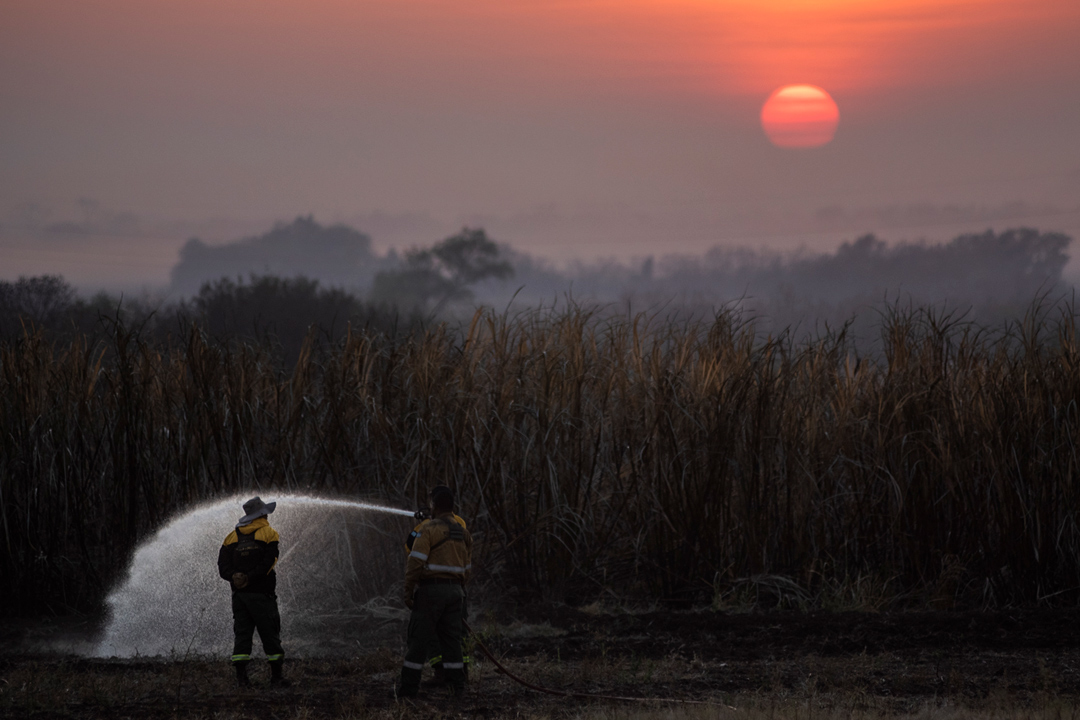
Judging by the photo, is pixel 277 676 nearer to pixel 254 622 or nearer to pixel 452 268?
pixel 254 622

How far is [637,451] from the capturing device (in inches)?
412

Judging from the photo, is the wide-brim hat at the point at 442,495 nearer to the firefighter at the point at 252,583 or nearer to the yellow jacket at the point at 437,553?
the yellow jacket at the point at 437,553

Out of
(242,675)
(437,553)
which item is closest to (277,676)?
(242,675)

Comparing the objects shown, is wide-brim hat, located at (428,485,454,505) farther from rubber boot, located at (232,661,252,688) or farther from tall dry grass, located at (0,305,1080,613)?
tall dry grass, located at (0,305,1080,613)

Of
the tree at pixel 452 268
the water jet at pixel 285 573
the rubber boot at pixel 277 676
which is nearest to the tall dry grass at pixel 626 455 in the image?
the water jet at pixel 285 573

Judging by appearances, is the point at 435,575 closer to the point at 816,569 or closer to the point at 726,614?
the point at 726,614

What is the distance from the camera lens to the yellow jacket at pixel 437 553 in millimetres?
7125

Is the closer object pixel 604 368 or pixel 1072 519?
pixel 1072 519

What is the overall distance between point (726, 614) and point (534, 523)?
2.01 m

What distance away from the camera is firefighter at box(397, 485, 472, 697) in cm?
715

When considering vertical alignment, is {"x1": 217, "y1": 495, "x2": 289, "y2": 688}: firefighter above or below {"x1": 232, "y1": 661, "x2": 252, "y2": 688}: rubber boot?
above

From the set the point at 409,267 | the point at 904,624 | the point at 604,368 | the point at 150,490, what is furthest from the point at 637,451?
the point at 409,267

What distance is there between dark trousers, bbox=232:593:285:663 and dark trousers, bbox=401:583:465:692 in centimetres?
115

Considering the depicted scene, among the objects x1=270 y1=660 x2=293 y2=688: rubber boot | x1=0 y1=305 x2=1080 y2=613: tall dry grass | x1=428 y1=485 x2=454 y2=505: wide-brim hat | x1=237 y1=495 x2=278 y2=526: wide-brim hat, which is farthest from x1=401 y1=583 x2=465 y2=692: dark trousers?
x1=0 y1=305 x2=1080 y2=613: tall dry grass
